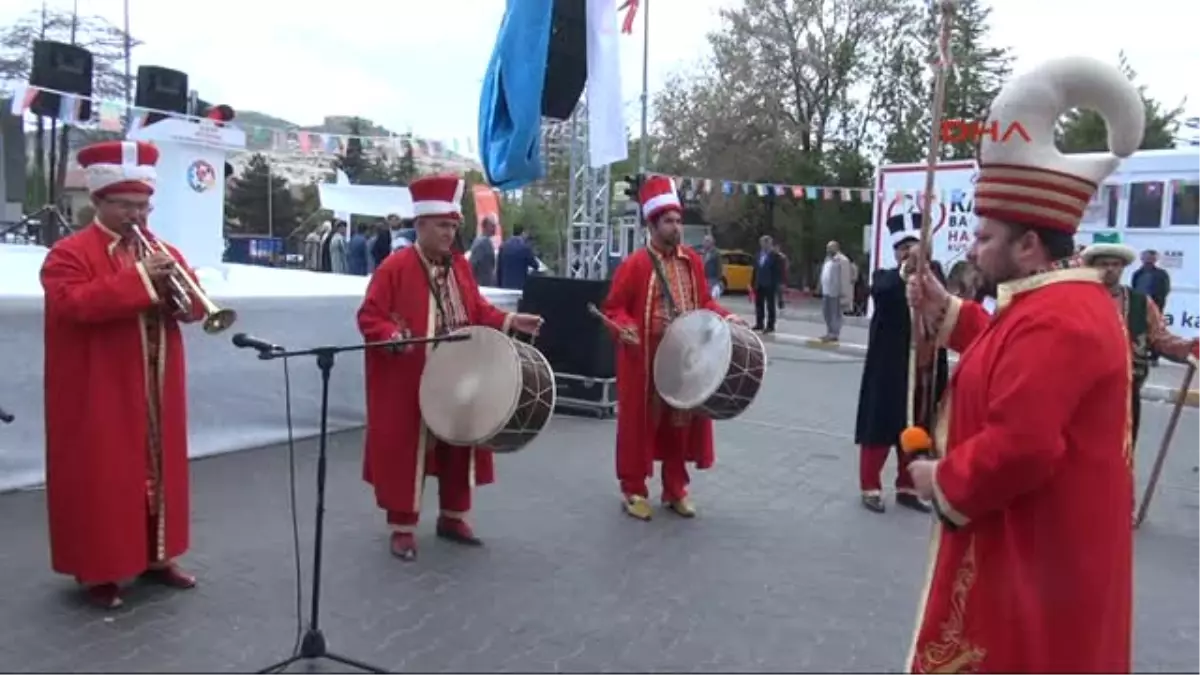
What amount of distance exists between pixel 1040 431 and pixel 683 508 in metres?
4.19

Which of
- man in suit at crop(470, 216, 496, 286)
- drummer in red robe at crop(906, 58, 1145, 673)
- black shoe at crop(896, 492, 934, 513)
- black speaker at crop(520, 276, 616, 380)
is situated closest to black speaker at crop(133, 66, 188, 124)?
man in suit at crop(470, 216, 496, 286)

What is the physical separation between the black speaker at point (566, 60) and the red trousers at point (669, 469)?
3.49 m

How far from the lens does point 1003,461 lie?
91.5 inches

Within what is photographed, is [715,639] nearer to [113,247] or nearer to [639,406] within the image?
[639,406]

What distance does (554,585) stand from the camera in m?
5.06

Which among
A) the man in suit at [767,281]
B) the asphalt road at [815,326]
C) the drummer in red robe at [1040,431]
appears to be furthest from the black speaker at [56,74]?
the asphalt road at [815,326]

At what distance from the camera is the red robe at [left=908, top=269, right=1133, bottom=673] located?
2.34 metres

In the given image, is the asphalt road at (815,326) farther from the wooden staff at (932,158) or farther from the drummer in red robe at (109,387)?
the drummer in red robe at (109,387)

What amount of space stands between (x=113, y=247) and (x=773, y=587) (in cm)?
326

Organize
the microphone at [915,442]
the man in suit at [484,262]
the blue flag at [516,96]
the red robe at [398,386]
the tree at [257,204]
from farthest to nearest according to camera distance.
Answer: the tree at [257,204] → the man in suit at [484,262] → the blue flag at [516,96] → the red robe at [398,386] → the microphone at [915,442]

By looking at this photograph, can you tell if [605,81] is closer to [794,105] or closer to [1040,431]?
[1040,431]

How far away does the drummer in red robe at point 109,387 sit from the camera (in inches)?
174

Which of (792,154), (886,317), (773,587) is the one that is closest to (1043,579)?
(773,587)

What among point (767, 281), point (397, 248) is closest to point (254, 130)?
point (397, 248)
